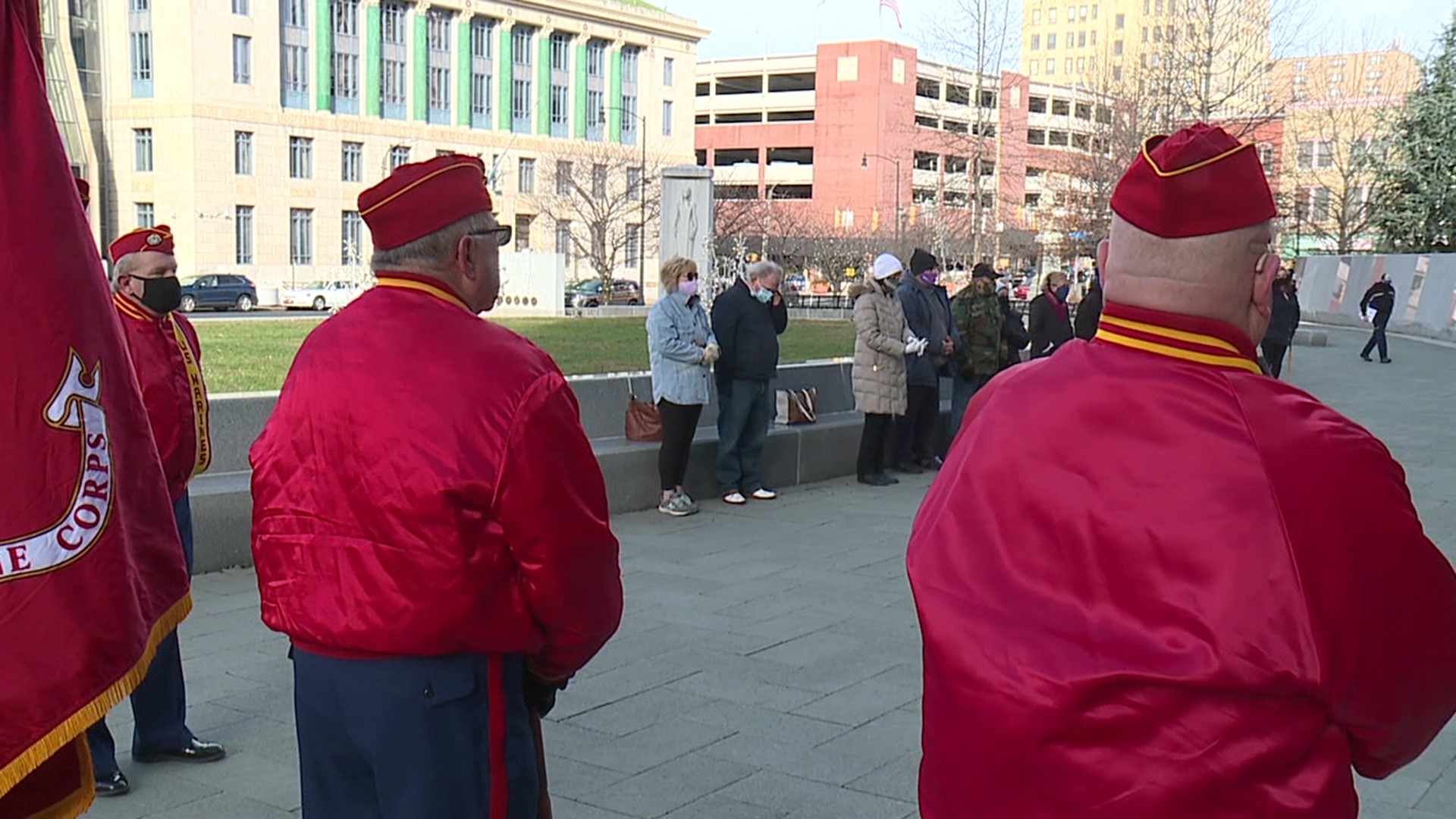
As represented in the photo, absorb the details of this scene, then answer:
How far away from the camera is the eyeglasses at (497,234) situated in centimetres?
310

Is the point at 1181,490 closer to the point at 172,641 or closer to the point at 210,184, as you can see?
the point at 172,641

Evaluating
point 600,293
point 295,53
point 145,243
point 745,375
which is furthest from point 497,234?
point 295,53

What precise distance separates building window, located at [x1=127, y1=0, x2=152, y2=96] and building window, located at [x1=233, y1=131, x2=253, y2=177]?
4.34 meters

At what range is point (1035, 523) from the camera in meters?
2.04

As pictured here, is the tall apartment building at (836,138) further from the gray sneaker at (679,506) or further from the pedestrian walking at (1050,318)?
the gray sneaker at (679,506)

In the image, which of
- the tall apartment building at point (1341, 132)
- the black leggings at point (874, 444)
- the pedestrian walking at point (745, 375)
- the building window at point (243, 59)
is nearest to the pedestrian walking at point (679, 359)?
the pedestrian walking at point (745, 375)

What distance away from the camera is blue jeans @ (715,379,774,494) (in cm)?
1077

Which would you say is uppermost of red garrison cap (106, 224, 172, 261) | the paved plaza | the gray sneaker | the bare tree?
the bare tree

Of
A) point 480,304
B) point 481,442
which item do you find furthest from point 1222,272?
point 480,304

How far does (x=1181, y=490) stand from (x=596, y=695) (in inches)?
176

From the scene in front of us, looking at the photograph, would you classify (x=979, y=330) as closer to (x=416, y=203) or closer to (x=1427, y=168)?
(x=416, y=203)

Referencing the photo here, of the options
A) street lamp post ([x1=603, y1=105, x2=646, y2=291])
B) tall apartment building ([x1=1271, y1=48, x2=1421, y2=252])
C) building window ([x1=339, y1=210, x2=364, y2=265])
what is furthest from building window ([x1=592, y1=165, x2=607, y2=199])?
tall apartment building ([x1=1271, y1=48, x2=1421, y2=252])

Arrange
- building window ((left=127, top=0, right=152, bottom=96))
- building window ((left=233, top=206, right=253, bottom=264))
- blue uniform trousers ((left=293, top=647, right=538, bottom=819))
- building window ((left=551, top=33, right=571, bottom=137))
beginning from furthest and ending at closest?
1. building window ((left=551, top=33, right=571, bottom=137))
2. building window ((left=233, top=206, right=253, bottom=264))
3. building window ((left=127, top=0, right=152, bottom=96))
4. blue uniform trousers ((left=293, top=647, right=538, bottom=819))

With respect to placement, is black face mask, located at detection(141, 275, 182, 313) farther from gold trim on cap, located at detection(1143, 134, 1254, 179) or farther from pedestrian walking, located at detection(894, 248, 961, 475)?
pedestrian walking, located at detection(894, 248, 961, 475)
